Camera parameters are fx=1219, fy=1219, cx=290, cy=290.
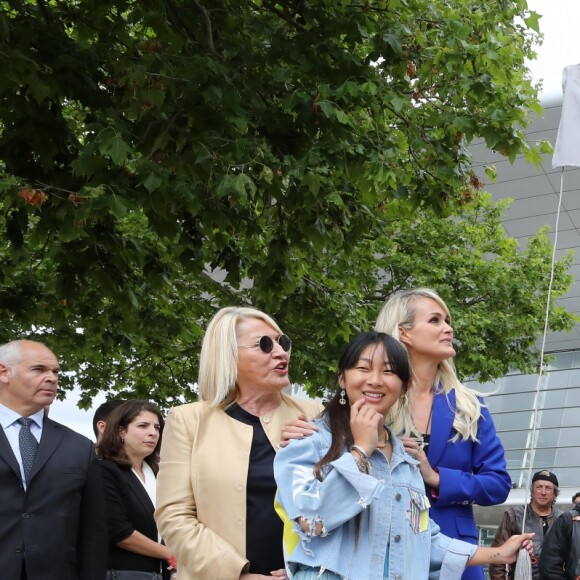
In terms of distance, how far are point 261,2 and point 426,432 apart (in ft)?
19.3

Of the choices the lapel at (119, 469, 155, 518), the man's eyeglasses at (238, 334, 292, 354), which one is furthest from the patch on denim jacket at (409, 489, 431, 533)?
the lapel at (119, 469, 155, 518)

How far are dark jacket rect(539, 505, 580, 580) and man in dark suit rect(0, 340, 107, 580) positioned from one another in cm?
418

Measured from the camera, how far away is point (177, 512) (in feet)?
14.8

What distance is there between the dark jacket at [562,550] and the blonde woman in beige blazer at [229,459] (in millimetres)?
4761

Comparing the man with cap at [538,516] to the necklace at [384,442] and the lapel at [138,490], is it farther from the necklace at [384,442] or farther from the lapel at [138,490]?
the necklace at [384,442]

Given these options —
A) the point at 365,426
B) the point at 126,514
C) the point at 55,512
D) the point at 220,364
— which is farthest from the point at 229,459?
the point at 126,514

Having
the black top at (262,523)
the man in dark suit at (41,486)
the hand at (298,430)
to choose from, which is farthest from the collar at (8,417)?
the hand at (298,430)

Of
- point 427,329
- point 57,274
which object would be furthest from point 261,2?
point 427,329

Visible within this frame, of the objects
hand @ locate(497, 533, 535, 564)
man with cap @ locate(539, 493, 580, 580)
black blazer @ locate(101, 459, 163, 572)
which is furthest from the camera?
man with cap @ locate(539, 493, 580, 580)

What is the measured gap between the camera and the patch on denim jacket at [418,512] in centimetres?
386

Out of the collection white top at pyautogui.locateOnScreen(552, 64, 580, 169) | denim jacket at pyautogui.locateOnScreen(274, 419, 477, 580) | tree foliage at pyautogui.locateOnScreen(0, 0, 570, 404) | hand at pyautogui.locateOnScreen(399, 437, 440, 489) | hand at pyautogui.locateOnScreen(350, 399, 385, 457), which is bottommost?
denim jacket at pyautogui.locateOnScreen(274, 419, 477, 580)

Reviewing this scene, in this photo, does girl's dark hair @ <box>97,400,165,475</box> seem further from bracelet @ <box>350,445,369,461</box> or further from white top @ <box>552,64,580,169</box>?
bracelet @ <box>350,445,369,461</box>

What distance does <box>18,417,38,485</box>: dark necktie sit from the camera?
5.80m

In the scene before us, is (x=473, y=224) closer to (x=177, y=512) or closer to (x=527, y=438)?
(x=177, y=512)
